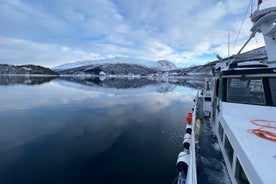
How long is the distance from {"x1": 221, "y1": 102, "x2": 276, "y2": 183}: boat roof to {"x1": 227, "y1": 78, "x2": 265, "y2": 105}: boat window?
11.7 inches

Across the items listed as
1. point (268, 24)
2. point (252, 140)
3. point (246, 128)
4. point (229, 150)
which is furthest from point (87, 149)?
point (268, 24)

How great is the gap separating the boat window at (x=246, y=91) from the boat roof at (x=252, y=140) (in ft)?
0.98

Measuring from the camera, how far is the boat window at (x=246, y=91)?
20.6 ft

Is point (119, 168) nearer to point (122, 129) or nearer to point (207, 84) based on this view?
point (122, 129)

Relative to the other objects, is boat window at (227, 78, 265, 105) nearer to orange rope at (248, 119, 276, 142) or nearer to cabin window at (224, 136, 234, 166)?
orange rope at (248, 119, 276, 142)

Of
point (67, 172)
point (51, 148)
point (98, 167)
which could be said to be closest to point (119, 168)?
point (98, 167)

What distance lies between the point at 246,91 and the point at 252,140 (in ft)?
10.2

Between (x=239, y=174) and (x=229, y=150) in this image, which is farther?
(x=229, y=150)

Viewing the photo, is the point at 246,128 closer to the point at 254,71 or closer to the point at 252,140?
the point at 252,140

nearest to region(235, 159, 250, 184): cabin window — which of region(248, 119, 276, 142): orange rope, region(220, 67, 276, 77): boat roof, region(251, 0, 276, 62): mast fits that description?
region(248, 119, 276, 142): orange rope

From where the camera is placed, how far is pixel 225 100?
674 centimetres

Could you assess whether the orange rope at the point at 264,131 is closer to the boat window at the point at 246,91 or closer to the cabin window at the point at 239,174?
the cabin window at the point at 239,174

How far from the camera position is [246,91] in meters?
6.51

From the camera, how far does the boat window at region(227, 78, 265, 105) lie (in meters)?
6.28
